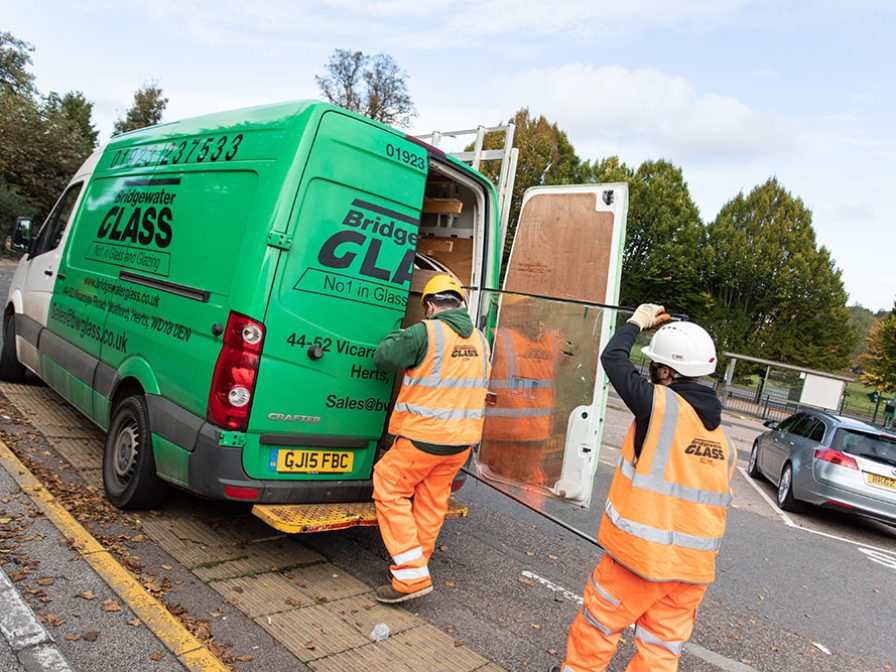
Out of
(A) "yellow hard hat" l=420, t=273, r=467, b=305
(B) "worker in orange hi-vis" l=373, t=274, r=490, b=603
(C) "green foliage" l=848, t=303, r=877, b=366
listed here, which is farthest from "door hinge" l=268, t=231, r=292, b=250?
(C) "green foliage" l=848, t=303, r=877, b=366

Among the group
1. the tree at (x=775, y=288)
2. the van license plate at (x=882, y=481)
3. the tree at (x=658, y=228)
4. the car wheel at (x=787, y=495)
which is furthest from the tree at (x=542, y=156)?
the van license plate at (x=882, y=481)

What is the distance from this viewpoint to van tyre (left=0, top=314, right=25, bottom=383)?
6.64 meters

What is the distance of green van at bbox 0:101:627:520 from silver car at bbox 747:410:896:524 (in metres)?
5.45

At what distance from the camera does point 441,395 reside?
3.55 metres

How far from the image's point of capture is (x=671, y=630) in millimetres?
2645

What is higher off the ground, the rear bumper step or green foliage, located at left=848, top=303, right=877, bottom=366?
green foliage, located at left=848, top=303, right=877, bottom=366

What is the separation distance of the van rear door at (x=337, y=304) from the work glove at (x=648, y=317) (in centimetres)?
147

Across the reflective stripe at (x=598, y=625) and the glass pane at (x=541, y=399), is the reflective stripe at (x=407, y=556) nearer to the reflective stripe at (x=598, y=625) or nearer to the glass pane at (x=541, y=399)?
the glass pane at (x=541, y=399)

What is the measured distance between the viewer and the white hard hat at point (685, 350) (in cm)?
277

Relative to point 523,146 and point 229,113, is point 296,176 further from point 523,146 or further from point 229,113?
point 523,146

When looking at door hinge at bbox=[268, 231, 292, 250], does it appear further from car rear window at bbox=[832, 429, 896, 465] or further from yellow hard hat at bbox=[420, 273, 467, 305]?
car rear window at bbox=[832, 429, 896, 465]

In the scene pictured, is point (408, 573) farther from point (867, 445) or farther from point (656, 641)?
point (867, 445)

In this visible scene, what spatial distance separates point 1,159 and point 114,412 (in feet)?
101

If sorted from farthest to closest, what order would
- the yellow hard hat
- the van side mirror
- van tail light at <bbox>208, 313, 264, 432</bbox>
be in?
the van side mirror
the yellow hard hat
van tail light at <bbox>208, 313, 264, 432</bbox>
